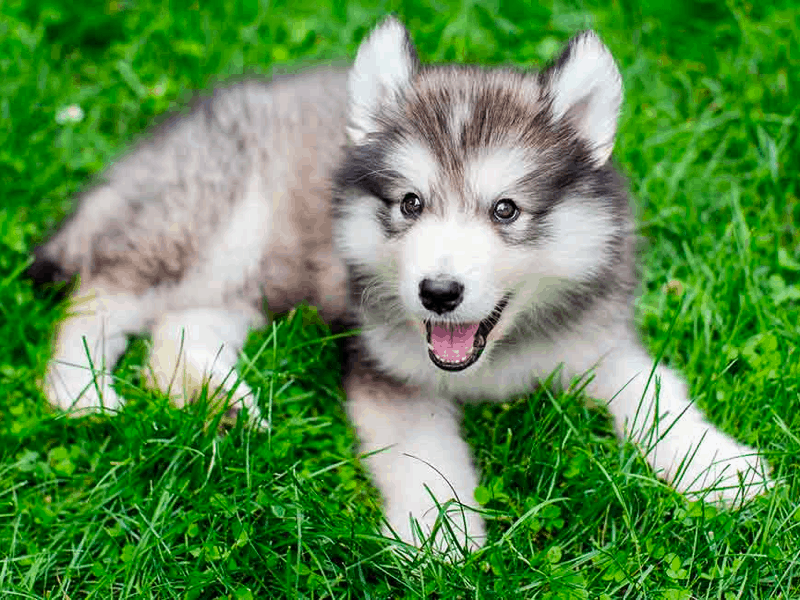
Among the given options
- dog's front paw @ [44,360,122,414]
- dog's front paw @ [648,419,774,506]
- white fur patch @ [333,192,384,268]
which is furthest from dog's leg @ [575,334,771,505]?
dog's front paw @ [44,360,122,414]

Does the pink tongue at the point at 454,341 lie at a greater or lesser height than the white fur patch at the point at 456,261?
lesser

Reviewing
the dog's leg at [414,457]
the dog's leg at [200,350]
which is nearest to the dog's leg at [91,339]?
the dog's leg at [200,350]

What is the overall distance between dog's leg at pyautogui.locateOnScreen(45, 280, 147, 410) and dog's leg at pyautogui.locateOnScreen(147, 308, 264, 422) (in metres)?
0.14

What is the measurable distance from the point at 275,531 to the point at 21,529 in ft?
2.80

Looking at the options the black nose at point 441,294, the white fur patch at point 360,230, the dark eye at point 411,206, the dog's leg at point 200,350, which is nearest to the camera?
the black nose at point 441,294

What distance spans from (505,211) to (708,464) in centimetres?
102

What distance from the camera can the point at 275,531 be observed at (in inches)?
124

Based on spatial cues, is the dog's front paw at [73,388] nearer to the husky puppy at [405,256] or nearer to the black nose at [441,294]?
the husky puppy at [405,256]

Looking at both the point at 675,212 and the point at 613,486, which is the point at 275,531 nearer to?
the point at 613,486

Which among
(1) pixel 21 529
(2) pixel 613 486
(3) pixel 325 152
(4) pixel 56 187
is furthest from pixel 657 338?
(4) pixel 56 187

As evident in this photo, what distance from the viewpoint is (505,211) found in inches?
123

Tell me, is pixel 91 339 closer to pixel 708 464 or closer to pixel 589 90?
pixel 589 90

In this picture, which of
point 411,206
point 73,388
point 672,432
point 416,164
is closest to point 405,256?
point 411,206

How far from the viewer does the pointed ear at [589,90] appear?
319 centimetres
